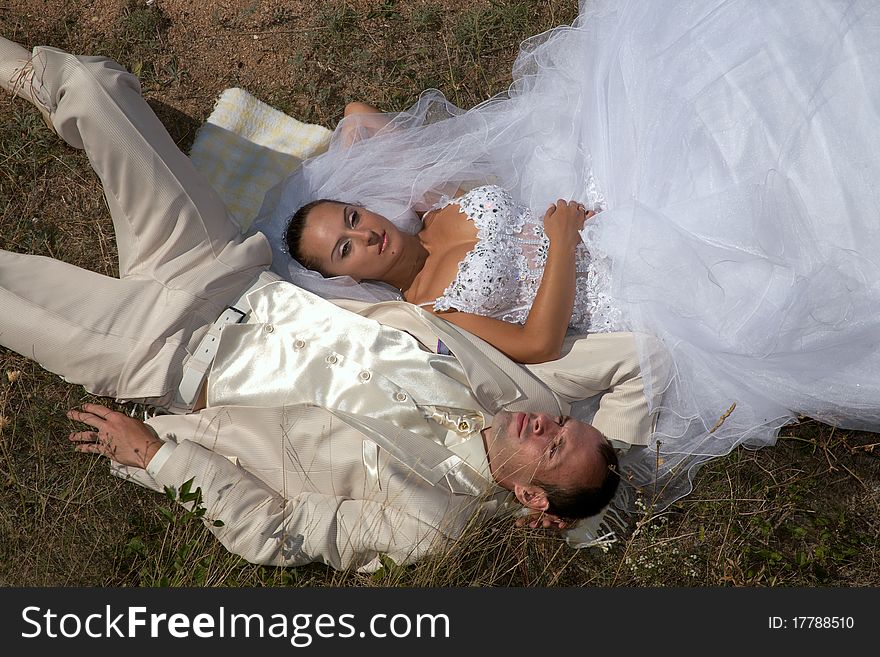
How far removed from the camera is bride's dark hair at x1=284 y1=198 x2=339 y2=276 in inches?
177

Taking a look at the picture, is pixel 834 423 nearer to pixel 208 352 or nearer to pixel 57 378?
pixel 208 352

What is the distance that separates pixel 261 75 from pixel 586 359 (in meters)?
3.15

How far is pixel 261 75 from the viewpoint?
556 centimetres

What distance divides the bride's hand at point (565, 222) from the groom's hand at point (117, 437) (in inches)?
98.9

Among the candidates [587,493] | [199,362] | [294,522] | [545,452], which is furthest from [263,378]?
[587,493]

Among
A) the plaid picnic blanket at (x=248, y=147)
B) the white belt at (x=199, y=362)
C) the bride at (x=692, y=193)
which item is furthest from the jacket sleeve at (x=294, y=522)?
the plaid picnic blanket at (x=248, y=147)

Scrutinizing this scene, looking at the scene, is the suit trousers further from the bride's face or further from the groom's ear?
the groom's ear

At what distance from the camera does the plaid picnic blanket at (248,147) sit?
5.32 metres

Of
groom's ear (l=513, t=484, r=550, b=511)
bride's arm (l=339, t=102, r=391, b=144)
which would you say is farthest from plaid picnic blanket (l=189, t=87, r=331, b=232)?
groom's ear (l=513, t=484, r=550, b=511)

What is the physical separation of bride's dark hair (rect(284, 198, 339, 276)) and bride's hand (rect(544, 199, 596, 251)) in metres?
1.29

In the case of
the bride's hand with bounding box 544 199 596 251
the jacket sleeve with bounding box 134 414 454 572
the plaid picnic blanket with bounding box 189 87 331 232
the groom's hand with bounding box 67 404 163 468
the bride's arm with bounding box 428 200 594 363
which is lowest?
the jacket sleeve with bounding box 134 414 454 572

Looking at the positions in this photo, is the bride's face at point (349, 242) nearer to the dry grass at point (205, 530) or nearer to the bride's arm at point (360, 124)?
the bride's arm at point (360, 124)

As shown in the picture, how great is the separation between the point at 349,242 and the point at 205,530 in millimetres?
1783

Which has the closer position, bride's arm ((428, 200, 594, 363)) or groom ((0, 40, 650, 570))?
groom ((0, 40, 650, 570))
